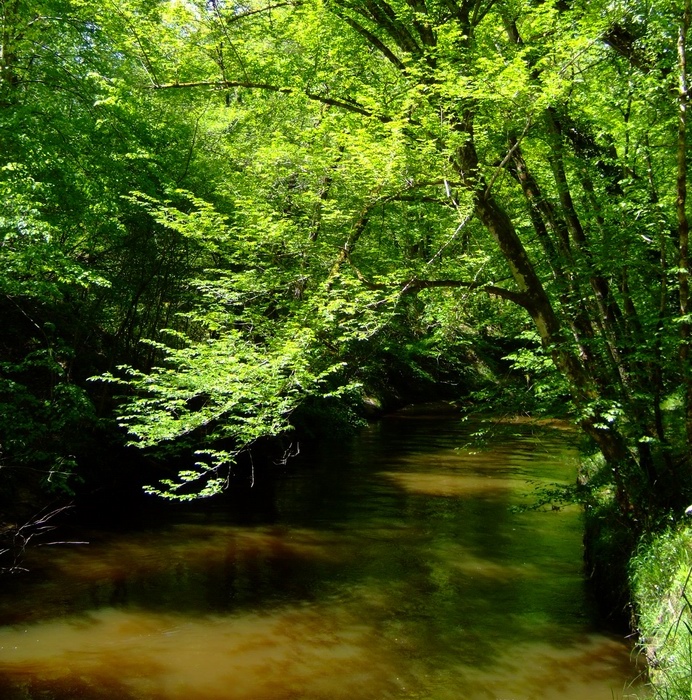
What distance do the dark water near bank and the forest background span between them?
1324mm

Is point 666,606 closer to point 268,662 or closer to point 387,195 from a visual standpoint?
point 268,662

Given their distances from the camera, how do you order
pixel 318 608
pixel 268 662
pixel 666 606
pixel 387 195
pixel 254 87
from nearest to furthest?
pixel 666 606 < pixel 268 662 < pixel 387 195 < pixel 318 608 < pixel 254 87

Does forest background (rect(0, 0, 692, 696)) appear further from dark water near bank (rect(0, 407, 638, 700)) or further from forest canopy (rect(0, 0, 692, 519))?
dark water near bank (rect(0, 407, 638, 700))

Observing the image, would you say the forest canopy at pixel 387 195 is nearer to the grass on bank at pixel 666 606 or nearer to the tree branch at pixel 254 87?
the tree branch at pixel 254 87

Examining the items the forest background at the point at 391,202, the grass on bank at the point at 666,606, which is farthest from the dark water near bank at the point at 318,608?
the forest background at the point at 391,202

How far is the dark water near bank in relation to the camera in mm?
5754

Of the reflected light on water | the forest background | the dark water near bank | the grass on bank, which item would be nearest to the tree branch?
the forest background

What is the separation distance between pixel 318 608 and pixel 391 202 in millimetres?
5113

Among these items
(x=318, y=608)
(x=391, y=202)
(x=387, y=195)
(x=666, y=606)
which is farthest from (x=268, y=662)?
(x=391, y=202)

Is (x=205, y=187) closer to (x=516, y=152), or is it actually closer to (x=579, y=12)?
(x=516, y=152)

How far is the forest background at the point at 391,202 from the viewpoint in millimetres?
6117

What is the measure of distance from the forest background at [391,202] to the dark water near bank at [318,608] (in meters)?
1.32

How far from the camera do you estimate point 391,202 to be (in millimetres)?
8000

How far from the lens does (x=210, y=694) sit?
5.52m
